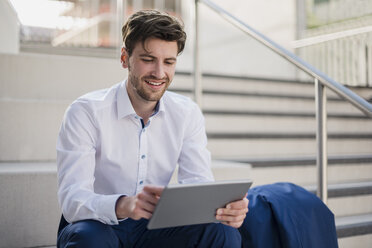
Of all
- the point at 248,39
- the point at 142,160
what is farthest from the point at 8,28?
the point at 248,39

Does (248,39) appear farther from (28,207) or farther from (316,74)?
(28,207)

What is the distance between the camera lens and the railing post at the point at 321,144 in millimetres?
1992

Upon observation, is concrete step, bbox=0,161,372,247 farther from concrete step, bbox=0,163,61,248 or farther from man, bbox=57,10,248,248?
man, bbox=57,10,248,248

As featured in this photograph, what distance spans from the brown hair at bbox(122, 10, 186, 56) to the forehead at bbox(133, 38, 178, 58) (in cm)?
1

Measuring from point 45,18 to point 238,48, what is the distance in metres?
2.62

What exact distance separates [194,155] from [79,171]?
463mm

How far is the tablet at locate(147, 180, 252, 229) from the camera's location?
104 cm

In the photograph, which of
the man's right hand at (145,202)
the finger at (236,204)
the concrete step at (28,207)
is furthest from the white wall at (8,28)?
the finger at (236,204)

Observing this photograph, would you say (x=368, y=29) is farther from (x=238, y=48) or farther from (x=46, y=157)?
(x=46, y=157)

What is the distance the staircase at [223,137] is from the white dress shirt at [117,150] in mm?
450

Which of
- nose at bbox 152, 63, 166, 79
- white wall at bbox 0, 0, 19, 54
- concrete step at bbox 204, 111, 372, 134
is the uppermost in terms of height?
white wall at bbox 0, 0, 19, 54

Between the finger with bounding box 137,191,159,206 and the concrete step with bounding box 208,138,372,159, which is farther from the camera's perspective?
the concrete step with bounding box 208,138,372,159

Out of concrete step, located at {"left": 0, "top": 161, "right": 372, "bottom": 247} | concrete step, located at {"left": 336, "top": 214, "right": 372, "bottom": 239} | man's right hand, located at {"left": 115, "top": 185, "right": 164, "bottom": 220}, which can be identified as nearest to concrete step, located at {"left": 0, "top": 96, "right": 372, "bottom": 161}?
concrete step, located at {"left": 0, "top": 161, "right": 372, "bottom": 247}

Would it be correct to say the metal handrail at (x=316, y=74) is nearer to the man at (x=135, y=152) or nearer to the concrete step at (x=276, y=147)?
the man at (x=135, y=152)
